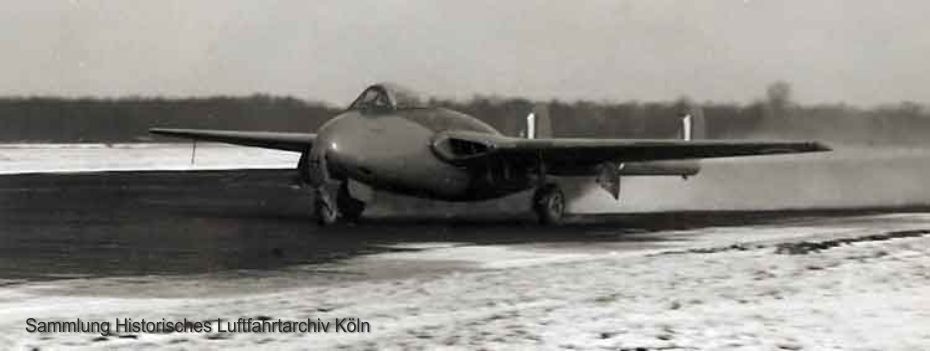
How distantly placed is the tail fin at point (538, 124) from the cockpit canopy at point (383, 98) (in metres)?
6.45

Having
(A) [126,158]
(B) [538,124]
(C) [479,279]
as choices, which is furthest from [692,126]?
(A) [126,158]

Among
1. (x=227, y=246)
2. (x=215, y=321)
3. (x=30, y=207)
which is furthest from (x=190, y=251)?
(x=30, y=207)

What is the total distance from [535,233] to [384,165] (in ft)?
9.85

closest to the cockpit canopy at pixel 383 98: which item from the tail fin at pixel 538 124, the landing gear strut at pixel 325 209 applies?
the landing gear strut at pixel 325 209

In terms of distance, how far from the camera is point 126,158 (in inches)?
2581

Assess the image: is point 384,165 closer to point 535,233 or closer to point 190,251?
point 535,233

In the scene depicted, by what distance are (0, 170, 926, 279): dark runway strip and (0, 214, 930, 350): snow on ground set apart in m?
1.68

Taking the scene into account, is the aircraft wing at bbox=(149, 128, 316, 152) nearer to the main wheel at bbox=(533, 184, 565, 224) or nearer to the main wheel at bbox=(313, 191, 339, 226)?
the main wheel at bbox=(313, 191, 339, 226)

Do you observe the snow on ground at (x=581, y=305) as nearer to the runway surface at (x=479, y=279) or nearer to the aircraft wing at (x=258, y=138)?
the runway surface at (x=479, y=279)

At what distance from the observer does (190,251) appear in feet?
56.2

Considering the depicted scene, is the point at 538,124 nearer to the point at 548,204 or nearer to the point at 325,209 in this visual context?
the point at 548,204

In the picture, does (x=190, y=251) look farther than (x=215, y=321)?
Yes

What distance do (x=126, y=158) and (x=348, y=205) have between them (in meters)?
44.0

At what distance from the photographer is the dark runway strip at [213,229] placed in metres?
15.7
